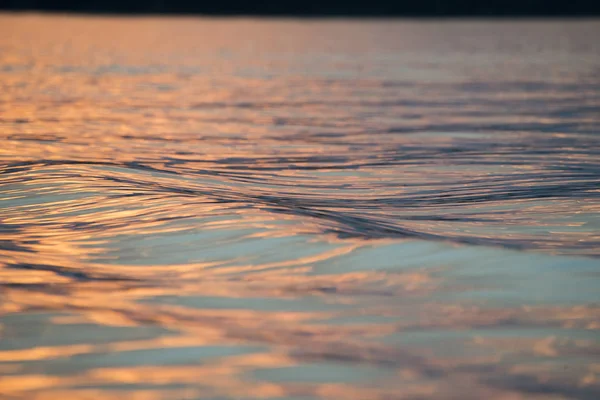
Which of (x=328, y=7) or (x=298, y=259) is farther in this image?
(x=328, y=7)

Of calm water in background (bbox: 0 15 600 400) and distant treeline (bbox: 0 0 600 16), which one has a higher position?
distant treeline (bbox: 0 0 600 16)

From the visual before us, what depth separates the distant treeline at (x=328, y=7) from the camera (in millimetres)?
89188

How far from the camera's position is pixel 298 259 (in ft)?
Answer: 15.9

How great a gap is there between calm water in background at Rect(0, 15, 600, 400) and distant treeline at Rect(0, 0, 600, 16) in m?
80.4

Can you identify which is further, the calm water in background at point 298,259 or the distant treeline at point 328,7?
the distant treeline at point 328,7

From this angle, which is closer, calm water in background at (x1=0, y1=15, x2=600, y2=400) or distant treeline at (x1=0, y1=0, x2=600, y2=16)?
calm water in background at (x1=0, y1=15, x2=600, y2=400)

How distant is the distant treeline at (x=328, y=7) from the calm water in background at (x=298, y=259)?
80408 mm

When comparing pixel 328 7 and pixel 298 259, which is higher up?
pixel 328 7

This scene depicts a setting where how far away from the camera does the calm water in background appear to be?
3387 mm

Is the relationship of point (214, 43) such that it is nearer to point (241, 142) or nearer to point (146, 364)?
point (241, 142)

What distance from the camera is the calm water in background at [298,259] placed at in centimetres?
339

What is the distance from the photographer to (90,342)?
11.9ft

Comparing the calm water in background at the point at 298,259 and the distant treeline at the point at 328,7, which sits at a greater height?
the distant treeline at the point at 328,7

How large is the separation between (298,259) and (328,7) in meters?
90.2
